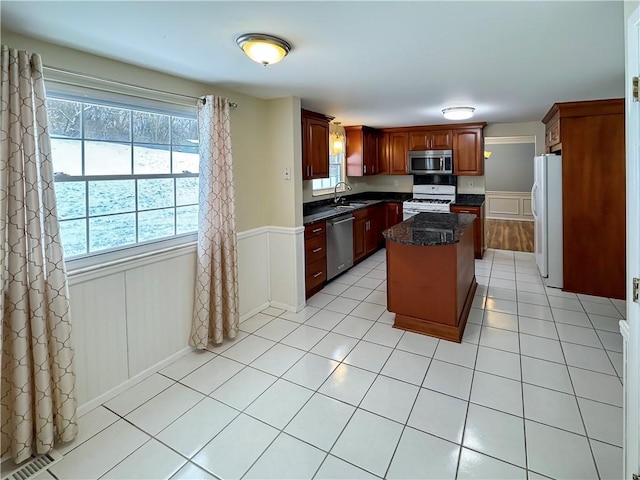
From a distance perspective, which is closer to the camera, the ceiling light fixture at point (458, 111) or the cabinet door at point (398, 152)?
the ceiling light fixture at point (458, 111)

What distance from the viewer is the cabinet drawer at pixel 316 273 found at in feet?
13.9

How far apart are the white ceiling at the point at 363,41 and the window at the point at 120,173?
0.38 metres

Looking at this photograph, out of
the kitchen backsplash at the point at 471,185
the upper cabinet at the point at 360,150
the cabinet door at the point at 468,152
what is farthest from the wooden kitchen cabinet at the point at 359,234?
the kitchen backsplash at the point at 471,185

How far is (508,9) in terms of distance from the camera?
67.7 inches

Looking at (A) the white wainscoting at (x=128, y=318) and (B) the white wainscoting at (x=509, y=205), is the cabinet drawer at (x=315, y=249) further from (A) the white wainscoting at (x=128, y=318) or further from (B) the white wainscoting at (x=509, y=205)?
(B) the white wainscoting at (x=509, y=205)

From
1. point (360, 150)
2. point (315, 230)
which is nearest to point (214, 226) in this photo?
point (315, 230)

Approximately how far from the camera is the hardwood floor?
6770 mm

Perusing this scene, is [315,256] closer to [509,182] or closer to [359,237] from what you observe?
[359,237]

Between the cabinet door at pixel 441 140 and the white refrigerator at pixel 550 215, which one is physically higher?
the cabinet door at pixel 441 140

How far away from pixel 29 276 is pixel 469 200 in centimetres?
584

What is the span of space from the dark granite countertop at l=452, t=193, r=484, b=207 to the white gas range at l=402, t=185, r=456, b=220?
103 mm

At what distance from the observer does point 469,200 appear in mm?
6062

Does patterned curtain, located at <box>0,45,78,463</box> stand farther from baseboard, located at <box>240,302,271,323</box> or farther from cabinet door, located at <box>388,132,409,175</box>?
cabinet door, located at <box>388,132,409,175</box>

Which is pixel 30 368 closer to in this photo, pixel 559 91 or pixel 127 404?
pixel 127 404
